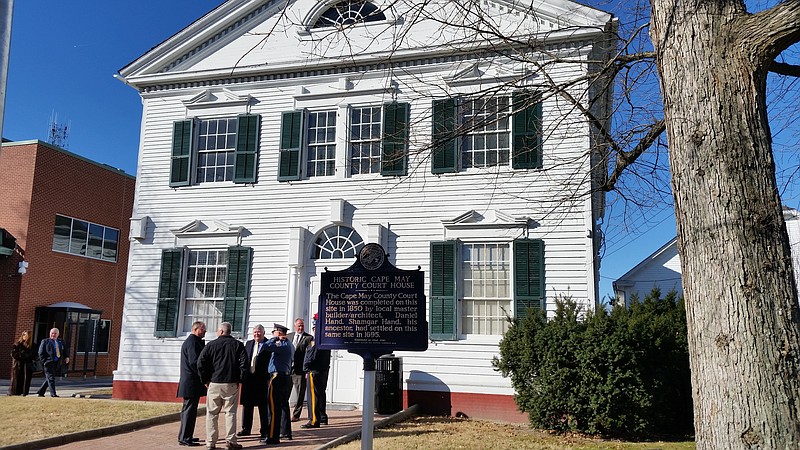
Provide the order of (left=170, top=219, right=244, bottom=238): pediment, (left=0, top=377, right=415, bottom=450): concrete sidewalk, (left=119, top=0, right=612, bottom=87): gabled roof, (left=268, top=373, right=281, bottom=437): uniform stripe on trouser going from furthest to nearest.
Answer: (left=119, top=0, right=612, bottom=87): gabled roof < (left=170, top=219, right=244, bottom=238): pediment < (left=268, top=373, right=281, bottom=437): uniform stripe on trouser < (left=0, top=377, right=415, bottom=450): concrete sidewalk

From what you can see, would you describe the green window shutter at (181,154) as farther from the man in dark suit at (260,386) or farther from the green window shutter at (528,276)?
the green window shutter at (528,276)

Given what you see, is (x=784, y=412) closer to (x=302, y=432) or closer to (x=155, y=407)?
(x=302, y=432)

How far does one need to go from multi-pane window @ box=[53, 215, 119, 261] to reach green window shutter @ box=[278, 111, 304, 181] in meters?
13.0

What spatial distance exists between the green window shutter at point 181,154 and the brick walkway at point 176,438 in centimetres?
606

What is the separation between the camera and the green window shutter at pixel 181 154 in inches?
611

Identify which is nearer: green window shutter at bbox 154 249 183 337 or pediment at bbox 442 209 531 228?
pediment at bbox 442 209 531 228

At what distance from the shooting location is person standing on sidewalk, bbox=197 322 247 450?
9.22 metres

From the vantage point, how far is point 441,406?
511 inches

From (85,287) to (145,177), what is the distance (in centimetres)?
A: 1122

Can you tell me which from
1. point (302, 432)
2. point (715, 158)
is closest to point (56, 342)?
point (302, 432)

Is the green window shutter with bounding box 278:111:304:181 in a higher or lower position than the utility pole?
higher

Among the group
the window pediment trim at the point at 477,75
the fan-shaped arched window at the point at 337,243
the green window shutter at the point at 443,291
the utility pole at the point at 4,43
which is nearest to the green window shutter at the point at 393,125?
the window pediment trim at the point at 477,75

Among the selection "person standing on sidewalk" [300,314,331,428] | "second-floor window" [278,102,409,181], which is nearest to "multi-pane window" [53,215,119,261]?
"second-floor window" [278,102,409,181]

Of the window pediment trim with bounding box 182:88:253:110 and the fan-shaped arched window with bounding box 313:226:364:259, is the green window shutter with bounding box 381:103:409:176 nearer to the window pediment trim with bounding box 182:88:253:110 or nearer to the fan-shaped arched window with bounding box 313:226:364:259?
the fan-shaped arched window with bounding box 313:226:364:259
